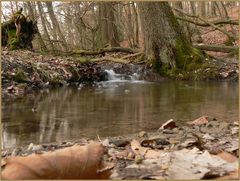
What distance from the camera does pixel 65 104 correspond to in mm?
7078

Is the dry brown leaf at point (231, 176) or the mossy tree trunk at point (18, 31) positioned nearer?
the dry brown leaf at point (231, 176)

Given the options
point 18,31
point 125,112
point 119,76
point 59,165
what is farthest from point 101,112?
point 18,31

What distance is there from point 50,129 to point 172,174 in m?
2.94

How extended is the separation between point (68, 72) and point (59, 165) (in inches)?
370

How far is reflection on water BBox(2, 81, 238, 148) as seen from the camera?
15.3ft

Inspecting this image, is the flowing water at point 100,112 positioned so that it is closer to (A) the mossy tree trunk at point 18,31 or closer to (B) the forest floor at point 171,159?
(B) the forest floor at point 171,159

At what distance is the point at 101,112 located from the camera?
6.04m

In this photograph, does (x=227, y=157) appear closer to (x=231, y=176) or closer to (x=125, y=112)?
(x=231, y=176)

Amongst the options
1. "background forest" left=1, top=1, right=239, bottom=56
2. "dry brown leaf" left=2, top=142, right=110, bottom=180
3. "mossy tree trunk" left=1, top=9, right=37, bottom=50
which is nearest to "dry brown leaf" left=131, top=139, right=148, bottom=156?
"dry brown leaf" left=2, top=142, right=110, bottom=180

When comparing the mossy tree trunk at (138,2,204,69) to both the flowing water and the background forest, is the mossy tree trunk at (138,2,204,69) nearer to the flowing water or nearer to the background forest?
the flowing water

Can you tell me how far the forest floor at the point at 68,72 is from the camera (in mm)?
9461

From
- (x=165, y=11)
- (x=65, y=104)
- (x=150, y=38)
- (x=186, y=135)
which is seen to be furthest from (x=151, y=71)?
(x=186, y=135)

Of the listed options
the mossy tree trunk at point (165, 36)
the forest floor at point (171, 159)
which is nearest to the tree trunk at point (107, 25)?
the mossy tree trunk at point (165, 36)

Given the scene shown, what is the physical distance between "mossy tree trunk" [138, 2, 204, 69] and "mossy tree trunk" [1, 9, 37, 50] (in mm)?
4118
